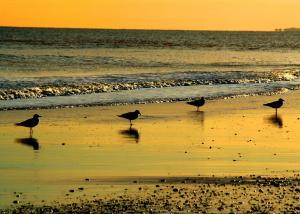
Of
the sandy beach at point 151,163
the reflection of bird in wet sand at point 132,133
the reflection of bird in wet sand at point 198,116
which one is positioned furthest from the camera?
the reflection of bird in wet sand at point 198,116

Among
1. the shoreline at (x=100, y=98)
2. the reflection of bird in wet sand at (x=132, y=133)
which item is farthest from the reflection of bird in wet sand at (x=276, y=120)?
the shoreline at (x=100, y=98)

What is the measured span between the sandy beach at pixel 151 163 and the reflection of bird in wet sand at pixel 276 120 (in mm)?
27

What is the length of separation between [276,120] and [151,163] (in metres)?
8.04

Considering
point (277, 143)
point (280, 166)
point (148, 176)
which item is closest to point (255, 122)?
point (277, 143)

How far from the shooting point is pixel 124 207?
38.7 feet

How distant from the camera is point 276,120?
2258cm

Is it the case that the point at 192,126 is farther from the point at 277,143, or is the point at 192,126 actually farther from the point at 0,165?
the point at 0,165

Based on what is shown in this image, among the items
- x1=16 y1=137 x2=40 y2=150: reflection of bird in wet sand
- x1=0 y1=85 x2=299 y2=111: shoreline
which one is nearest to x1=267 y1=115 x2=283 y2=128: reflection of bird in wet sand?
x1=0 y1=85 x2=299 y2=111: shoreline

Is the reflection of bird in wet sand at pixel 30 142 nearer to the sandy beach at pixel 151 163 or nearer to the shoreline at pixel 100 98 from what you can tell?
the sandy beach at pixel 151 163

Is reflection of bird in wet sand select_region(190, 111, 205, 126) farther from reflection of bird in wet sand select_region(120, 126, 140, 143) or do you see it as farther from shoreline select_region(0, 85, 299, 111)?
shoreline select_region(0, 85, 299, 111)

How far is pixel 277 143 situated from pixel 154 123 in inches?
171

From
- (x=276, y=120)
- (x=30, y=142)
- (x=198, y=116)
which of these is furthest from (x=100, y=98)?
(x=30, y=142)

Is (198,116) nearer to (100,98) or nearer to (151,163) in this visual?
(100,98)

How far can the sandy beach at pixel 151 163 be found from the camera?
12.2m
